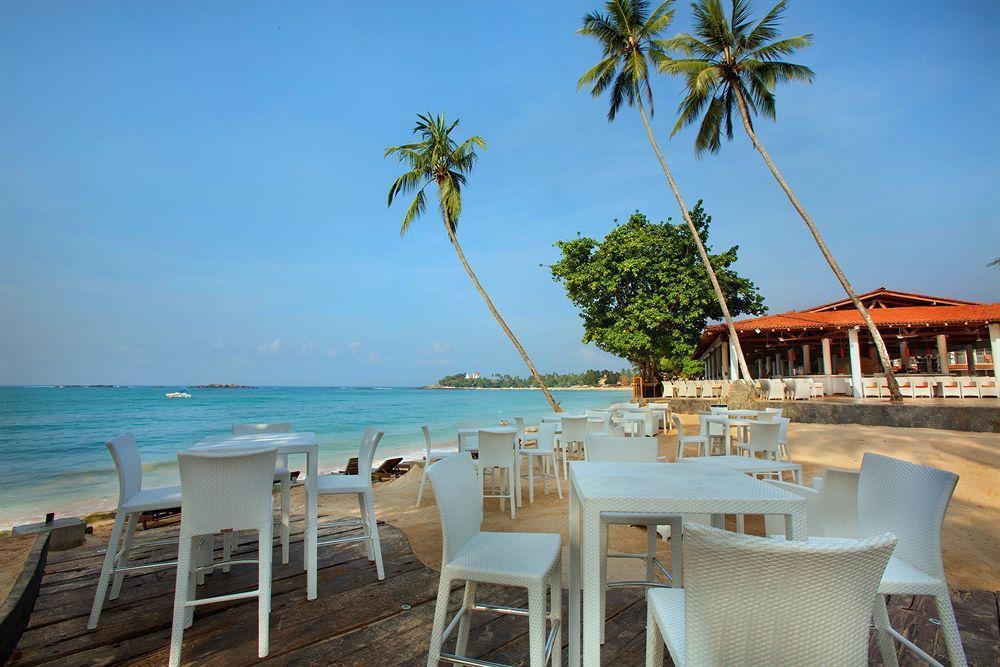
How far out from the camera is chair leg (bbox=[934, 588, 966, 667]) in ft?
4.61

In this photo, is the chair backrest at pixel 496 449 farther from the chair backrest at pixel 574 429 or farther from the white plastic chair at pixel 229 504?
the white plastic chair at pixel 229 504

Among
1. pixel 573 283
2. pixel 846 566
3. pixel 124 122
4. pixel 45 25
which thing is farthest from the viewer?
pixel 573 283

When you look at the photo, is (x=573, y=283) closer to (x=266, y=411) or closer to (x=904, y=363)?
(x=904, y=363)

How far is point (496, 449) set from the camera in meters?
4.65

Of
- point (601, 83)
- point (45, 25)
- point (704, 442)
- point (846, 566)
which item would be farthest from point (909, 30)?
point (45, 25)

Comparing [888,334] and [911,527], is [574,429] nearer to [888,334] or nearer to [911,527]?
[911,527]

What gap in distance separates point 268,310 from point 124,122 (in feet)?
75.4

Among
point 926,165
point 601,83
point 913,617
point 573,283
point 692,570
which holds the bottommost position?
point 913,617

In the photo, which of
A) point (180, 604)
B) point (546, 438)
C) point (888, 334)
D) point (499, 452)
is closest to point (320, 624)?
point (180, 604)

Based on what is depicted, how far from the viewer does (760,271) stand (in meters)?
17.8

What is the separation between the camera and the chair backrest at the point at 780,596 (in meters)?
0.79

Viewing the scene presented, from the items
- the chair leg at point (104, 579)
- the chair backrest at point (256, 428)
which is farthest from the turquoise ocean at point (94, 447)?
the chair leg at point (104, 579)

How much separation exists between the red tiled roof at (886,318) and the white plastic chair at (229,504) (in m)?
15.4

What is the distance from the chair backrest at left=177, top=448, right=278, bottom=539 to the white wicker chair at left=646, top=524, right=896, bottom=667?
1.84m
